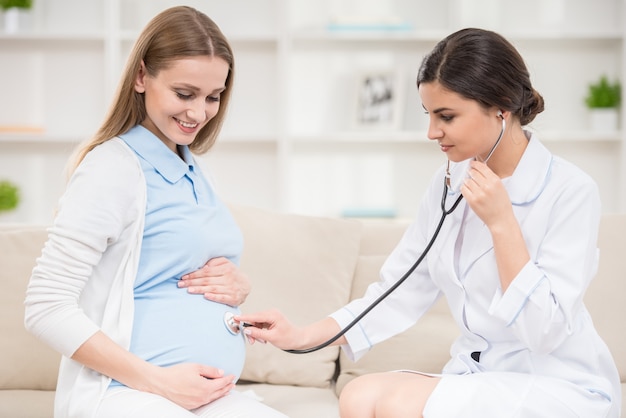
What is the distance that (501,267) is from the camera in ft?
4.50

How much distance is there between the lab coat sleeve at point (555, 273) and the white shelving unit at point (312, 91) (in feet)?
8.07

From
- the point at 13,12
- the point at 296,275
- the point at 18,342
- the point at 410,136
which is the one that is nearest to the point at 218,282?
the point at 296,275

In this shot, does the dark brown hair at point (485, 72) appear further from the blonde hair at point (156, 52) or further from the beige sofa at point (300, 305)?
the beige sofa at point (300, 305)

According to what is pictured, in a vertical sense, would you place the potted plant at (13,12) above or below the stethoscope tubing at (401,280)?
above

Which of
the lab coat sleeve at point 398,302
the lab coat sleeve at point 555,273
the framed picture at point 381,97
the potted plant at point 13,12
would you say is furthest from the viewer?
the framed picture at point 381,97

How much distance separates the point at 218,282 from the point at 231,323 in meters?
0.08

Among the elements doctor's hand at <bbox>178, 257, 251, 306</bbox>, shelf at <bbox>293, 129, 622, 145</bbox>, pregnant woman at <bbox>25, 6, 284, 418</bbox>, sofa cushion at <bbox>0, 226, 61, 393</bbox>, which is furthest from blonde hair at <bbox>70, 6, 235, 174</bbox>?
shelf at <bbox>293, 129, 622, 145</bbox>

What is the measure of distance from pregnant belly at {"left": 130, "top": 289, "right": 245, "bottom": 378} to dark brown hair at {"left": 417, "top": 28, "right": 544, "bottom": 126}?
620 mm

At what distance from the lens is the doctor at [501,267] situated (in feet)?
4.46

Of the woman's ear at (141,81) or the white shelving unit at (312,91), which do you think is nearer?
the woman's ear at (141,81)

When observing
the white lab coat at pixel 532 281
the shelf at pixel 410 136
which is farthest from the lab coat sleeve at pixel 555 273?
the shelf at pixel 410 136

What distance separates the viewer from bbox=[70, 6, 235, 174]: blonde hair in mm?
1535

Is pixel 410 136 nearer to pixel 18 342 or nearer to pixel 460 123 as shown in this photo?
pixel 18 342

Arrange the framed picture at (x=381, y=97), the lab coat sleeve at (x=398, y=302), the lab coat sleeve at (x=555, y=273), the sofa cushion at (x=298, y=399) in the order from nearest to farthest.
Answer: the lab coat sleeve at (x=555, y=273) → the lab coat sleeve at (x=398, y=302) → the sofa cushion at (x=298, y=399) → the framed picture at (x=381, y=97)
